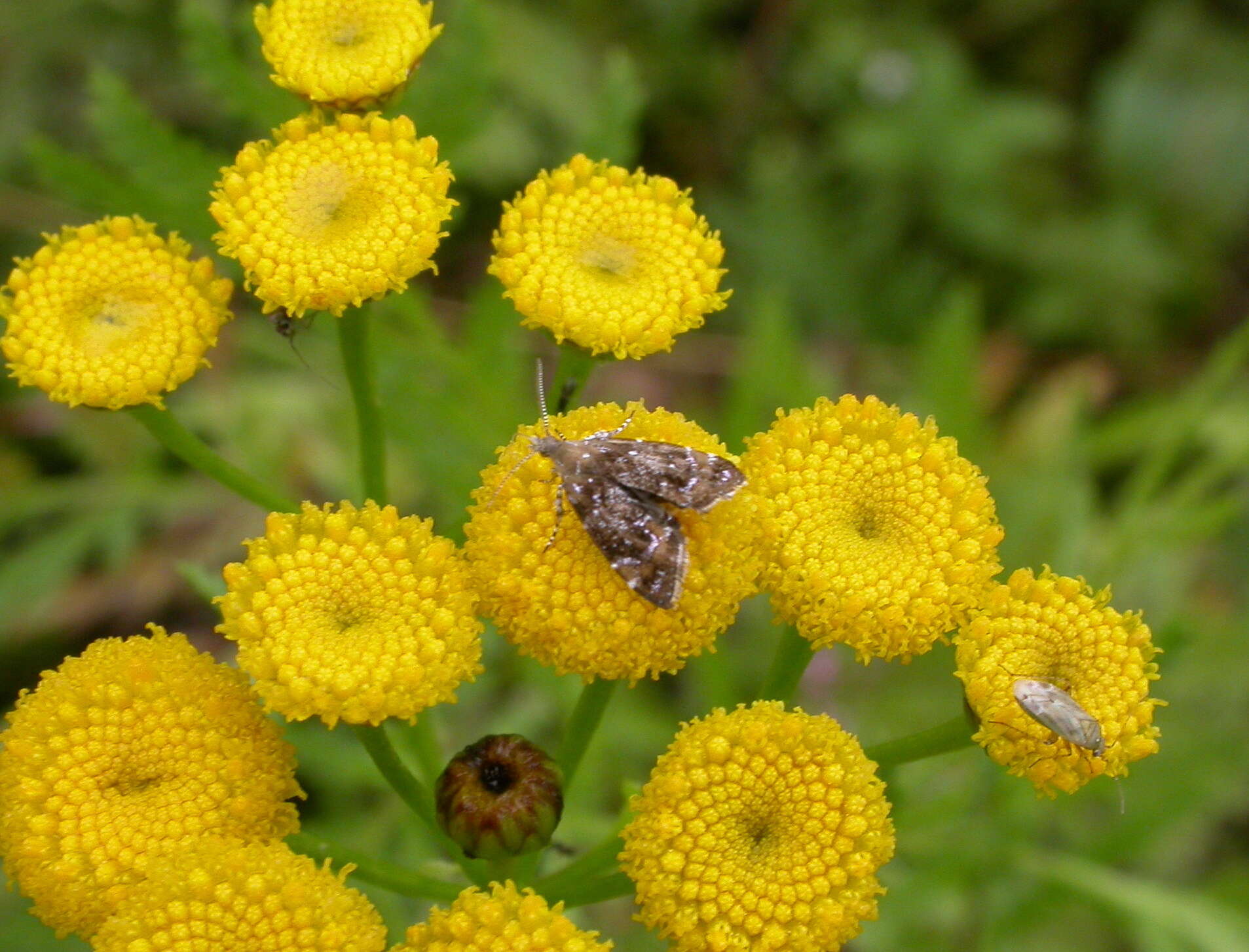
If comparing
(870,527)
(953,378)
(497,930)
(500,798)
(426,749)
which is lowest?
(426,749)

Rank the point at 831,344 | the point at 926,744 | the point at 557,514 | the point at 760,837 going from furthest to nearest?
the point at 831,344 < the point at 926,744 < the point at 557,514 < the point at 760,837

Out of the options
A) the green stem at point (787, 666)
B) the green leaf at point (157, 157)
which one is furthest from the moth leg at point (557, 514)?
the green leaf at point (157, 157)

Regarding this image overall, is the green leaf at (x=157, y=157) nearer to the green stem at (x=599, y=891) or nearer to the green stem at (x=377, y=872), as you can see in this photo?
the green stem at (x=377, y=872)

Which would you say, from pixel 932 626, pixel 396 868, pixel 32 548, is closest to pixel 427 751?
pixel 396 868

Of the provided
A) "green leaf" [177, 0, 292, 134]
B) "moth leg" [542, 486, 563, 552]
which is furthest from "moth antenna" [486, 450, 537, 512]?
"green leaf" [177, 0, 292, 134]

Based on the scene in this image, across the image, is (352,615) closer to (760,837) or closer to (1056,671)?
(760,837)

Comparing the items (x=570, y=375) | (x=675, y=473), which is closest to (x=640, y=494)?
(x=675, y=473)

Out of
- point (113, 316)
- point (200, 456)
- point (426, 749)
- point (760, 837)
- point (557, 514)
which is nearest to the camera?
point (760, 837)
